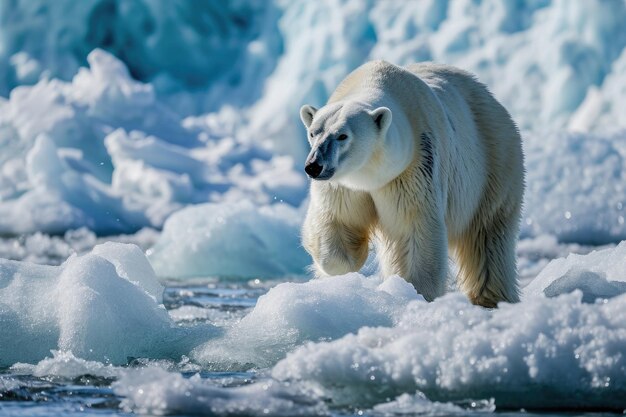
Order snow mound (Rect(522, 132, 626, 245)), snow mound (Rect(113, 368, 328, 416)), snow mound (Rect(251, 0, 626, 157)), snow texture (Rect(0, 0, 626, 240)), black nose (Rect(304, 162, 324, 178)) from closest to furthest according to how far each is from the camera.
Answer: snow mound (Rect(113, 368, 328, 416)) < black nose (Rect(304, 162, 324, 178)) < snow mound (Rect(522, 132, 626, 245)) < snow texture (Rect(0, 0, 626, 240)) < snow mound (Rect(251, 0, 626, 157))

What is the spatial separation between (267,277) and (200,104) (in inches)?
325

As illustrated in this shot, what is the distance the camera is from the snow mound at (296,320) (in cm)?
342

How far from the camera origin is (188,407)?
8.48 ft

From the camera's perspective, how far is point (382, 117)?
148 inches

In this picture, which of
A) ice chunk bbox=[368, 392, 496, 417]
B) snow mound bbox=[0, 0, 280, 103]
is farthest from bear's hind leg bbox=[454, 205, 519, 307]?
snow mound bbox=[0, 0, 280, 103]

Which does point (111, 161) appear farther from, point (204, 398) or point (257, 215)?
point (204, 398)

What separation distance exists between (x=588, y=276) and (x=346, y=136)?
1092mm

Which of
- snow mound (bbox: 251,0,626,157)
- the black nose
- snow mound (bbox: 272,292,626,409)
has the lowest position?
snow mound (bbox: 272,292,626,409)

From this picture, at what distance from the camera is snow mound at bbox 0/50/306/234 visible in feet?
44.6

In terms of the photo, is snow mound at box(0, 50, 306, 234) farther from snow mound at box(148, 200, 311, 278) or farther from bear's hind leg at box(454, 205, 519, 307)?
bear's hind leg at box(454, 205, 519, 307)

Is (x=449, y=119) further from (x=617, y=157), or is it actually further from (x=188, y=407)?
(x=617, y=157)

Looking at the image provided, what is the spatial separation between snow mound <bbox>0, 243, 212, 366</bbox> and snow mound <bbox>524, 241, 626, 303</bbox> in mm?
1393

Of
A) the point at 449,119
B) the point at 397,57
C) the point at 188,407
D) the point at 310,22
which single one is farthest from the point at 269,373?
the point at 310,22

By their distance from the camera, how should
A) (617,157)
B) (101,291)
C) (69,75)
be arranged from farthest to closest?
(69,75), (617,157), (101,291)
